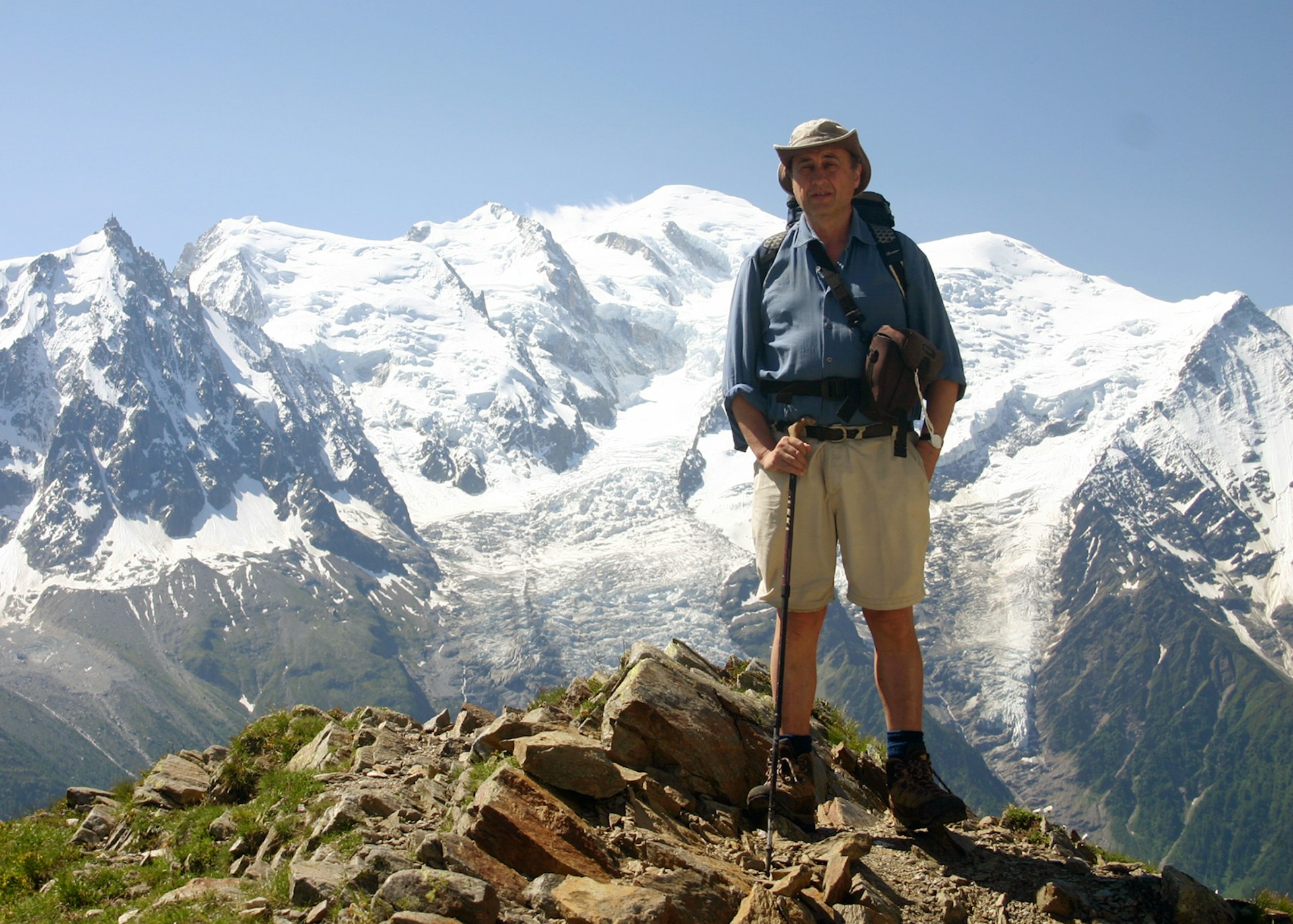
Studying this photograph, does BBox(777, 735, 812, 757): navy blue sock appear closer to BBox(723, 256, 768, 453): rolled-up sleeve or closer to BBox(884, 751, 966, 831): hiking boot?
BBox(884, 751, 966, 831): hiking boot

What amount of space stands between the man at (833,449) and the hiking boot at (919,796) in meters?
0.01

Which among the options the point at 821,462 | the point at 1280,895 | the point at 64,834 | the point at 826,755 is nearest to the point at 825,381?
A: the point at 821,462

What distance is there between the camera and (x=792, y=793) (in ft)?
28.0

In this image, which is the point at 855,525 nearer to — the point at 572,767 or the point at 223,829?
the point at 572,767

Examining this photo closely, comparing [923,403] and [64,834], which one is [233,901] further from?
[923,403]

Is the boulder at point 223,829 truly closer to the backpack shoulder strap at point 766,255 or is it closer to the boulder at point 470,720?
the boulder at point 470,720

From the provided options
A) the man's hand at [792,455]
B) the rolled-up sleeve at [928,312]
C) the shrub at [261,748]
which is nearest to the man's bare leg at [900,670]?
the man's hand at [792,455]

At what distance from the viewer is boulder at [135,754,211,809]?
1044 centimetres

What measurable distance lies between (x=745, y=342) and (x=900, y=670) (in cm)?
289

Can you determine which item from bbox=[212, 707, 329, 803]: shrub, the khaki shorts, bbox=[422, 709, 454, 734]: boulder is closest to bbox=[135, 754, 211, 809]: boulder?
bbox=[212, 707, 329, 803]: shrub

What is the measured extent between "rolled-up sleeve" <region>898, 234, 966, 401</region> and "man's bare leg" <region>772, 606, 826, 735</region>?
2.20 m

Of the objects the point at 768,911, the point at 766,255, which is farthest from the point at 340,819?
the point at 766,255

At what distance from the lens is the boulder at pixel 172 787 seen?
10438 mm

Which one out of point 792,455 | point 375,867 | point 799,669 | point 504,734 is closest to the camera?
point 375,867
